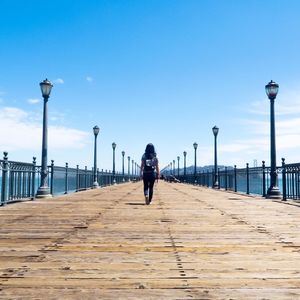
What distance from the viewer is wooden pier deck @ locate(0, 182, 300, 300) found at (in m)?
3.04

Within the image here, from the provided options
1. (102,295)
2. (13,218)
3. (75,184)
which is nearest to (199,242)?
(102,295)

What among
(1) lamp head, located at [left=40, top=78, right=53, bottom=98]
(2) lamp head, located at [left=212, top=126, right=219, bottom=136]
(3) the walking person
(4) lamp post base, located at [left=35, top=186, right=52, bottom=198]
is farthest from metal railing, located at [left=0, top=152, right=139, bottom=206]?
(2) lamp head, located at [left=212, top=126, right=219, bottom=136]

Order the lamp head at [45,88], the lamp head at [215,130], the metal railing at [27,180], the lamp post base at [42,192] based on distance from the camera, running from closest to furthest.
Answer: the metal railing at [27,180]
the lamp post base at [42,192]
the lamp head at [45,88]
the lamp head at [215,130]

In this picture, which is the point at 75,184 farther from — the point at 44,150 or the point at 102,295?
the point at 102,295

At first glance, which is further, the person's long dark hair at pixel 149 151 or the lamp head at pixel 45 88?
the lamp head at pixel 45 88

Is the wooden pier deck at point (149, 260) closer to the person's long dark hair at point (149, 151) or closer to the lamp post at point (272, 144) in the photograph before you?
the person's long dark hair at point (149, 151)

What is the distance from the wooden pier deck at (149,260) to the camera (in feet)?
9.98

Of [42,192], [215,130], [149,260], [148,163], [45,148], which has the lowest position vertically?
[149,260]

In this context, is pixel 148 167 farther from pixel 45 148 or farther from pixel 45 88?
pixel 45 88

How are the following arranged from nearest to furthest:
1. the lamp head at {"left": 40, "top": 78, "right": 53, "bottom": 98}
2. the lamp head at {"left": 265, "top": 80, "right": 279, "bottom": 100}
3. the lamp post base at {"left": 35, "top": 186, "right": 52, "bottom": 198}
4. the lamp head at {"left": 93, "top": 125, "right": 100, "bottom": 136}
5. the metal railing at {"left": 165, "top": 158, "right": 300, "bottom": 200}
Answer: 1. the metal railing at {"left": 165, "top": 158, "right": 300, "bottom": 200}
2. the lamp post base at {"left": 35, "top": 186, "right": 52, "bottom": 198}
3. the lamp head at {"left": 40, "top": 78, "right": 53, "bottom": 98}
4. the lamp head at {"left": 265, "top": 80, "right": 279, "bottom": 100}
5. the lamp head at {"left": 93, "top": 125, "right": 100, "bottom": 136}

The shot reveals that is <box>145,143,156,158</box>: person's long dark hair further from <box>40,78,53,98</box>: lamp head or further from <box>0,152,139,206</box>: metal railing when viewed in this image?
<box>40,78,53,98</box>: lamp head

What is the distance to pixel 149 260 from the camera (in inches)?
161

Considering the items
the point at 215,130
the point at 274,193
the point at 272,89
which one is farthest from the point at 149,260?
the point at 215,130

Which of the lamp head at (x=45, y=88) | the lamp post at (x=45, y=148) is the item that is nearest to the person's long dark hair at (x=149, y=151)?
the lamp post at (x=45, y=148)
